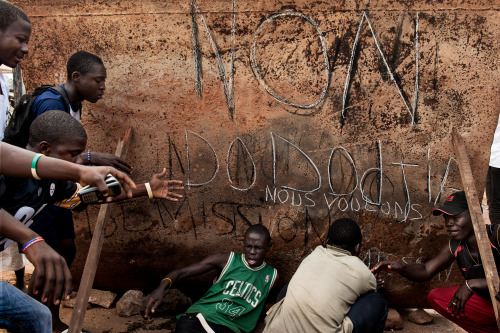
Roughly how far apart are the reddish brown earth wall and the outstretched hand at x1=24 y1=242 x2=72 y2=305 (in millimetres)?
1767

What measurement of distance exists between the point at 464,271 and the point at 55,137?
2806mm

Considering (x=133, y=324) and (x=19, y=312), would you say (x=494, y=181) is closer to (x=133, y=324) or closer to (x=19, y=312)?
(x=133, y=324)

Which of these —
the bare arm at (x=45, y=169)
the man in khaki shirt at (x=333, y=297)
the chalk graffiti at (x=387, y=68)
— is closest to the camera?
the bare arm at (x=45, y=169)

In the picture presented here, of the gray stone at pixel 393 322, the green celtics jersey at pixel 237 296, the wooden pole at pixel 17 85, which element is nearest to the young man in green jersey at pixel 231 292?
the green celtics jersey at pixel 237 296

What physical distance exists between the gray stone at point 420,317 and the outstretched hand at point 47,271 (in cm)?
282

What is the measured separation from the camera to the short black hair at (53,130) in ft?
7.79

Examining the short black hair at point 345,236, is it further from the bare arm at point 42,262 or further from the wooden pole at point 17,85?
the wooden pole at point 17,85

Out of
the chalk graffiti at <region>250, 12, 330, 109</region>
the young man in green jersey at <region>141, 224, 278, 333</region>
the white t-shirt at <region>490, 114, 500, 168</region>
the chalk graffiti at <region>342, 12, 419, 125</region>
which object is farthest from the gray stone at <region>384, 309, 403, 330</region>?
the chalk graffiti at <region>250, 12, 330, 109</region>

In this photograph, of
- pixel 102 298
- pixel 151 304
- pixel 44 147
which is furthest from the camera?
Answer: pixel 102 298

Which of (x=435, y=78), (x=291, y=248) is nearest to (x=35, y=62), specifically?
(x=291, y=248)

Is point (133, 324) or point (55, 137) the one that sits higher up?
point (55, 137)

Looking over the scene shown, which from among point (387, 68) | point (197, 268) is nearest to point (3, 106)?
point (197, 268)

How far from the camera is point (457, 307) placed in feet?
9.89

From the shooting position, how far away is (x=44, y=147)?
2.37 metres
